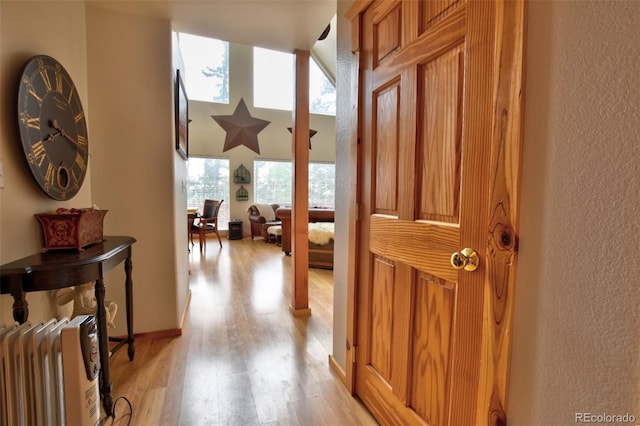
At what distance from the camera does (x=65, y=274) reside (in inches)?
49.2

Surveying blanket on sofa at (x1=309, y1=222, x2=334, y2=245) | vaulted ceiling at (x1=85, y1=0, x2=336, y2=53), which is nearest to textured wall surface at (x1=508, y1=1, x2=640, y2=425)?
vaulted ceiling at (x1=85, y1=0, x2=336, y2=53)

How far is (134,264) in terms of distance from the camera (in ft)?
7.28

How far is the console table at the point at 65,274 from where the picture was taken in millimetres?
1136

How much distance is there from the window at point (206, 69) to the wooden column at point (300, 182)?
542 centimetres

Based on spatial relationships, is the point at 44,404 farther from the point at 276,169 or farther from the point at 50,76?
the point at 276,169

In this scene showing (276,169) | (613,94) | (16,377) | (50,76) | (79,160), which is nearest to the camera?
(613,94)

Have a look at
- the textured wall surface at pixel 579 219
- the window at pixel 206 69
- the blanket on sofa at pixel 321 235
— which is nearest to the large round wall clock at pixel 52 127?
→ the textured wall surface at pixel 579 219

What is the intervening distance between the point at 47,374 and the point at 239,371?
1012mm

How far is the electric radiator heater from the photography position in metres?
1.02

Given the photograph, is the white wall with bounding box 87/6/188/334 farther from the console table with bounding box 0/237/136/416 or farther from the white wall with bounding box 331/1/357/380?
the white wall with bounding box 331/1/357/380

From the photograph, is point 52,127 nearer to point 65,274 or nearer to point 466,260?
point 65,274

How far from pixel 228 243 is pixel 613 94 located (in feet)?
22.0

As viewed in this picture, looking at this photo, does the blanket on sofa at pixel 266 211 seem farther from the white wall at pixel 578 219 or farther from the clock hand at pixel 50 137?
the white wall at pixel 578 219

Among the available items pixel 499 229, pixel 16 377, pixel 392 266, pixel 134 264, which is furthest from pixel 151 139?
pixel 499 229
